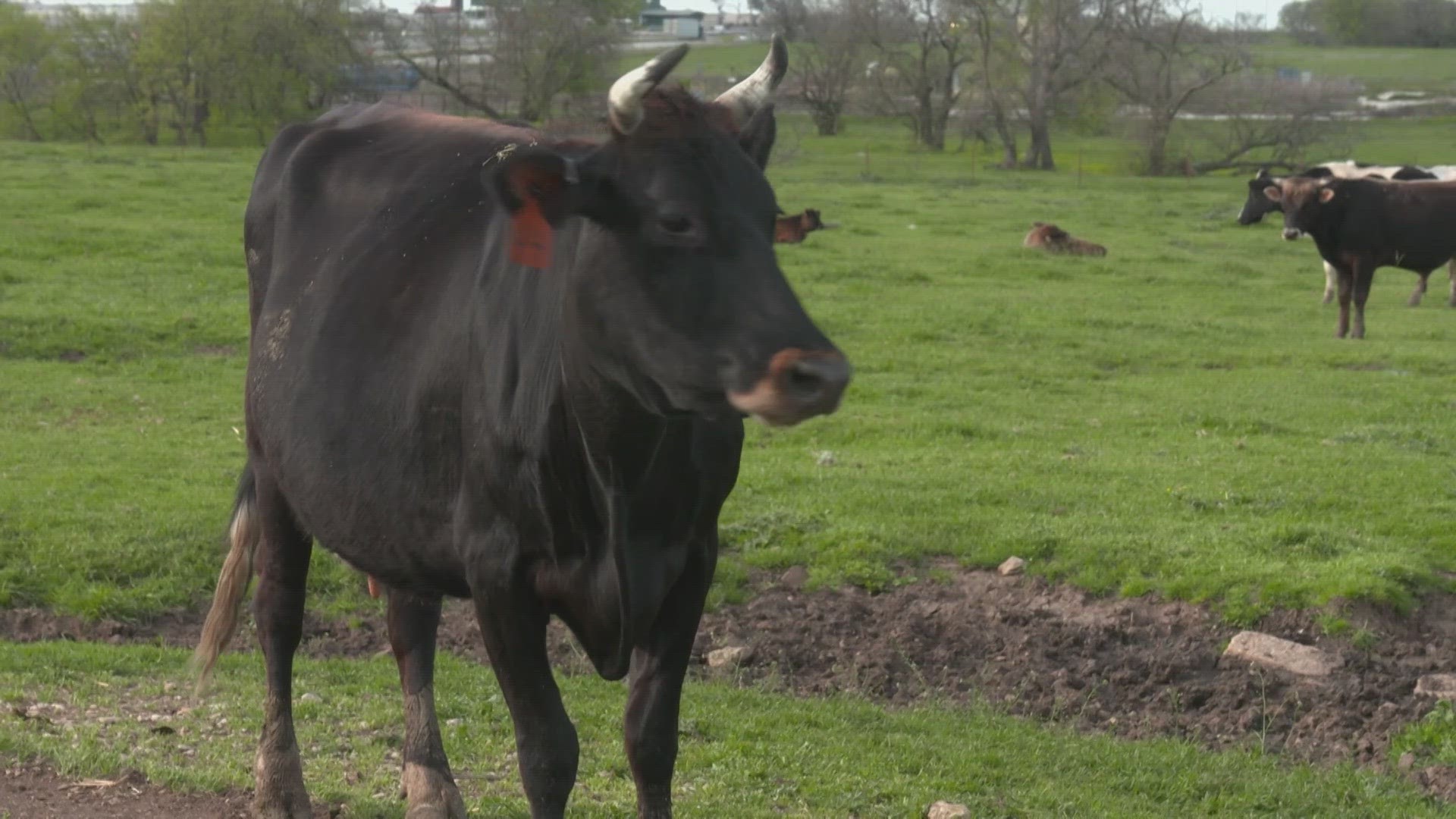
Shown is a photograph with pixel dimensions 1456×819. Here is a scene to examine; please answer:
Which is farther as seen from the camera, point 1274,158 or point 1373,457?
point 1274,158

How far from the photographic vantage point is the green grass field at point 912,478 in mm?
5973

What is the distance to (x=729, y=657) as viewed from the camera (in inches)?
304

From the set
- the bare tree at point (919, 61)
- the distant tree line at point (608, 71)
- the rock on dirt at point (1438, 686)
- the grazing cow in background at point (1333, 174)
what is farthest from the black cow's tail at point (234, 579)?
the bare tree at point (919, 61)

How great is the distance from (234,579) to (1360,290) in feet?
56.1

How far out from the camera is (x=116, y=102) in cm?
4928

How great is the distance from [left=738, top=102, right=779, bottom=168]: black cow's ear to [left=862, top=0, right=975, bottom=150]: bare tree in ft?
183

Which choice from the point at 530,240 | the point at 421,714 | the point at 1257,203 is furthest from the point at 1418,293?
the point at 530,240

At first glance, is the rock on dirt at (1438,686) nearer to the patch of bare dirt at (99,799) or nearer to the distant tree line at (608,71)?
the patch of bare dirt at (99,799)

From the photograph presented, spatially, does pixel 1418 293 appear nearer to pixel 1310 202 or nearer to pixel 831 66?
pixel 1310 202

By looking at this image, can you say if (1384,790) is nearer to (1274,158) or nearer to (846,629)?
(846,629)

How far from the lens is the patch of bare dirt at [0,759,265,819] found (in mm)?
5035

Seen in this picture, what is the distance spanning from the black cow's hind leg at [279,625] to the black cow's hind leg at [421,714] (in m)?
0.34

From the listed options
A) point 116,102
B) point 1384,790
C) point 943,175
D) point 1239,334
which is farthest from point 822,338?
point 116,102

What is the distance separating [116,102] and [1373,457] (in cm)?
4533
